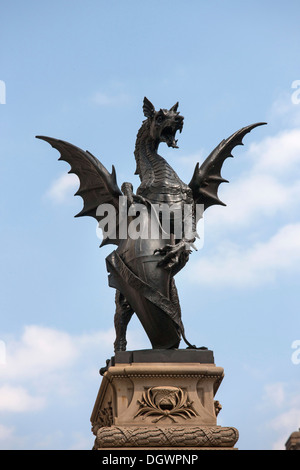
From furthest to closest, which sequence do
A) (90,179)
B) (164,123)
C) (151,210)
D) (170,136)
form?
(90,179) < (170,136) < (164,123) < (151,210)

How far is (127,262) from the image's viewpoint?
10047 mm

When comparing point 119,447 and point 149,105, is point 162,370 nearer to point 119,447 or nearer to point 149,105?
point 119,447

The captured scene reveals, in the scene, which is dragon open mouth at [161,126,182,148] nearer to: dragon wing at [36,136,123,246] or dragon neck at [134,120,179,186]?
dragon neck at [134,120,179,186]

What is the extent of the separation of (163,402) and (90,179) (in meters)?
3.40

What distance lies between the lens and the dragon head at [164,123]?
1080 centimetres

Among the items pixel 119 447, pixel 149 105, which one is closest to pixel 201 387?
pixel 119 447

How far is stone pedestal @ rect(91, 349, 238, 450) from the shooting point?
8898 millimetres

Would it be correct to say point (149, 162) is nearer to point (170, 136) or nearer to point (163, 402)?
point (170, 136)

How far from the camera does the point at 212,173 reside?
37.1 feet

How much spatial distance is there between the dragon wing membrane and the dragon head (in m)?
0.54

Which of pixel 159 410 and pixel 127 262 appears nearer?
pixel 159 410

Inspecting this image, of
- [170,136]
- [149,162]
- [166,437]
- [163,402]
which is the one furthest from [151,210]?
[166,437]
